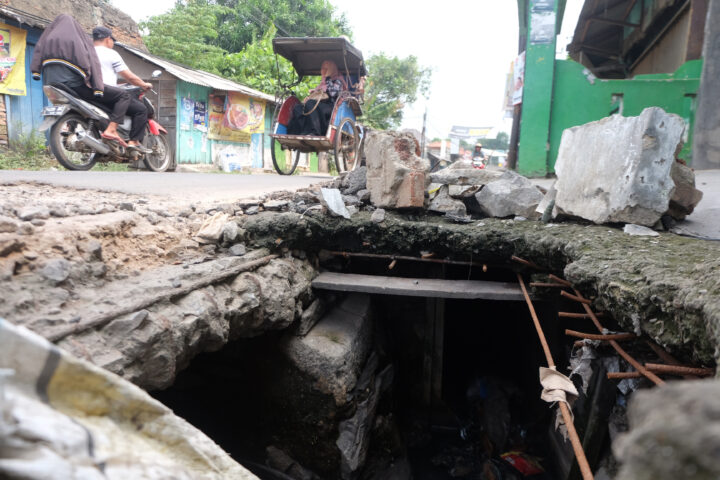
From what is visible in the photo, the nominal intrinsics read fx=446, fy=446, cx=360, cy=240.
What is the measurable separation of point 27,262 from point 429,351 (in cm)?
374

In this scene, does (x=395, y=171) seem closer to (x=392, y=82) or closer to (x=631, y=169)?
(x=631, y=169)

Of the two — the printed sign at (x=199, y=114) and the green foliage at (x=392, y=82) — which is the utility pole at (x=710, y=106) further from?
the green foliage at (x=392, y=82)

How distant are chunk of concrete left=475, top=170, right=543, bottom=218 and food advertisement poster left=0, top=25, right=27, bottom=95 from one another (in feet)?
27.5

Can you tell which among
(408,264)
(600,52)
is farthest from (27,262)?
(600,52)

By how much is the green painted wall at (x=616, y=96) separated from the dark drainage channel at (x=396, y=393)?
2.99 m

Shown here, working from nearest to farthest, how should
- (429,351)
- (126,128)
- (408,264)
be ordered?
(408,264) → (429,351) → (126,128)

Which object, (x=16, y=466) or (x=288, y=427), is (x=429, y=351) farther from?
(x=16, y=466)

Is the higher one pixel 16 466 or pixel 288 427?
pixel 16 466

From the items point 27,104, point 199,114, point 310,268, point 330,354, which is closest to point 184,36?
point 199,114

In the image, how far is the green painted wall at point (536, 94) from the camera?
19.5 feet

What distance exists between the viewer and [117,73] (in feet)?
17.2

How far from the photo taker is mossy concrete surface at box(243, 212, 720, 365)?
4.58ft

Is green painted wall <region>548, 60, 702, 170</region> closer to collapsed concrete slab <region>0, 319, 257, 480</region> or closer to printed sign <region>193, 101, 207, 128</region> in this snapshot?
collapsed concrete slab <region>0, 319, 257, 480</region>

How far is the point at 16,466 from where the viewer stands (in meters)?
0.64
